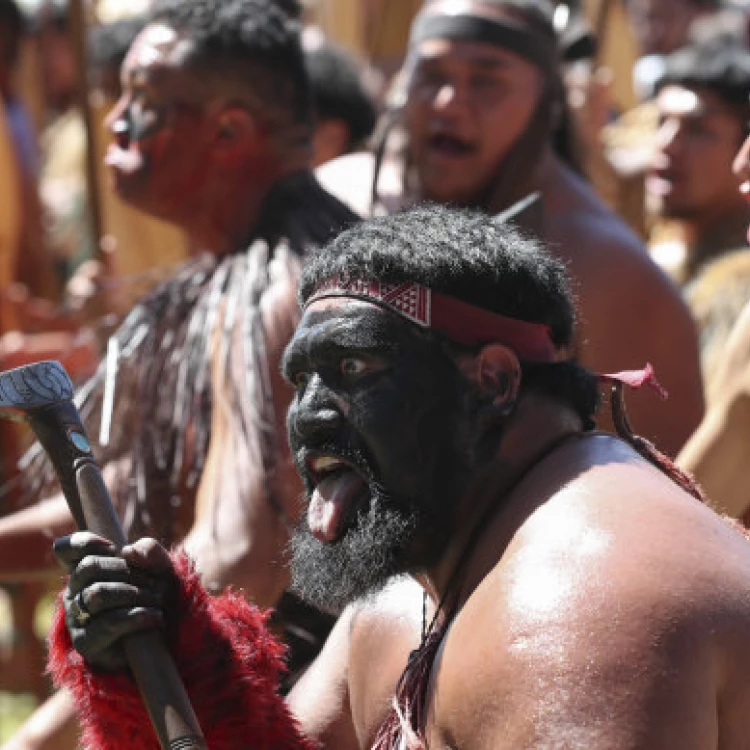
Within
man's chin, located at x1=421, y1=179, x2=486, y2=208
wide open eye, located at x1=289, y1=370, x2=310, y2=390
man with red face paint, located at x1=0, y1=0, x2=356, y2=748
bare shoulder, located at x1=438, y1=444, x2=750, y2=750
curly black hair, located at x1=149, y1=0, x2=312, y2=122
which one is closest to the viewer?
bare shoulder, located at x1=438, y1=444, x2=750, y2=750

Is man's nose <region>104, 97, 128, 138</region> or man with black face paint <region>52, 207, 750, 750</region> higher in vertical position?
man with black face paint <region>52, 207, 750, 750</region>

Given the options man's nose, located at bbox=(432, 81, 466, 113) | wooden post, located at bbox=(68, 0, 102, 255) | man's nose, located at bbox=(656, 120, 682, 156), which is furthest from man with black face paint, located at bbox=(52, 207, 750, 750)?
wooden post, located at bbox=(68, 0, 102, 255)

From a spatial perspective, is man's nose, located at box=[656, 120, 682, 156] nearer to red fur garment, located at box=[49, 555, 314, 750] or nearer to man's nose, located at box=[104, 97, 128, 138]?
man's nose, located at box=[104, 97, 128, 138]

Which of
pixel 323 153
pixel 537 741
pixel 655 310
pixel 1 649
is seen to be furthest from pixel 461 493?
pixel 1 649

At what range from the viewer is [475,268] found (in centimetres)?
274

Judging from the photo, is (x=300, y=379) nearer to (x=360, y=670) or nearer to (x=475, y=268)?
(x=475, y=268)

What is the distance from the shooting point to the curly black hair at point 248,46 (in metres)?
4.47

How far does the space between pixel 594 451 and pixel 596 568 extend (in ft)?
0.97

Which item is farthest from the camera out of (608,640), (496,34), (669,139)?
(669,139)

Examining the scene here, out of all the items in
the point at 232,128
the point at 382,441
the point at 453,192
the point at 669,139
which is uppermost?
the point at 382,441

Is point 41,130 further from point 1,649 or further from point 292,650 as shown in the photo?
point 292,650

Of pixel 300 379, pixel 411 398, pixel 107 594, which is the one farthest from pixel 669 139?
pixel 107 594

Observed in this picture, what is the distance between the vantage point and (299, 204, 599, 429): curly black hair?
274cm

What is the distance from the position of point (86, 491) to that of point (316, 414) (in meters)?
0.41
